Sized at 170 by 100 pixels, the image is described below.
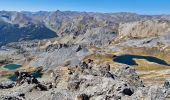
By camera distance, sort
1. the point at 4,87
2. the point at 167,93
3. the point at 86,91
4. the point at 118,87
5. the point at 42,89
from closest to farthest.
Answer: the point at 167,93, the point at 118,87, the point at 86,91, the point at 42,89, the point at 4,87

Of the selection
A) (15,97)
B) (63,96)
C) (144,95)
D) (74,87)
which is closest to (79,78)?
(74,87)

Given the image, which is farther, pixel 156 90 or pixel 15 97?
pixel 15 97

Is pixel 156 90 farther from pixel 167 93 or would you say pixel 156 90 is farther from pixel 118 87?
pixel 118 87

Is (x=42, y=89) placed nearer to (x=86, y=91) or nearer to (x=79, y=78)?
(x=79, y=78)

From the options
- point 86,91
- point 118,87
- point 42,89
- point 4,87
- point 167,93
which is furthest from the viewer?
point 4,87

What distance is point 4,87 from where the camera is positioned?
3157 inches

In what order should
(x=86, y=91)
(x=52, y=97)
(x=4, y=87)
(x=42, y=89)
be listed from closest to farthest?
(x=86, y=91) → (x=52, y=97) → (x=42, y=89) → (x=4, y=87)

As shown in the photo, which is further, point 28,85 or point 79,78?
point 28,85

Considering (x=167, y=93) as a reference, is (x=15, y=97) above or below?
below

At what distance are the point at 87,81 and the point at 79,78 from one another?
3.73 metres

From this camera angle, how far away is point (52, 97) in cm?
6169

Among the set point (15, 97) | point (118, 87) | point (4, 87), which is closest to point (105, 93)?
point (118, 87)

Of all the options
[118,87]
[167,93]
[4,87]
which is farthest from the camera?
[4,87]

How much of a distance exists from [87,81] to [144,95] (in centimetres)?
1454
